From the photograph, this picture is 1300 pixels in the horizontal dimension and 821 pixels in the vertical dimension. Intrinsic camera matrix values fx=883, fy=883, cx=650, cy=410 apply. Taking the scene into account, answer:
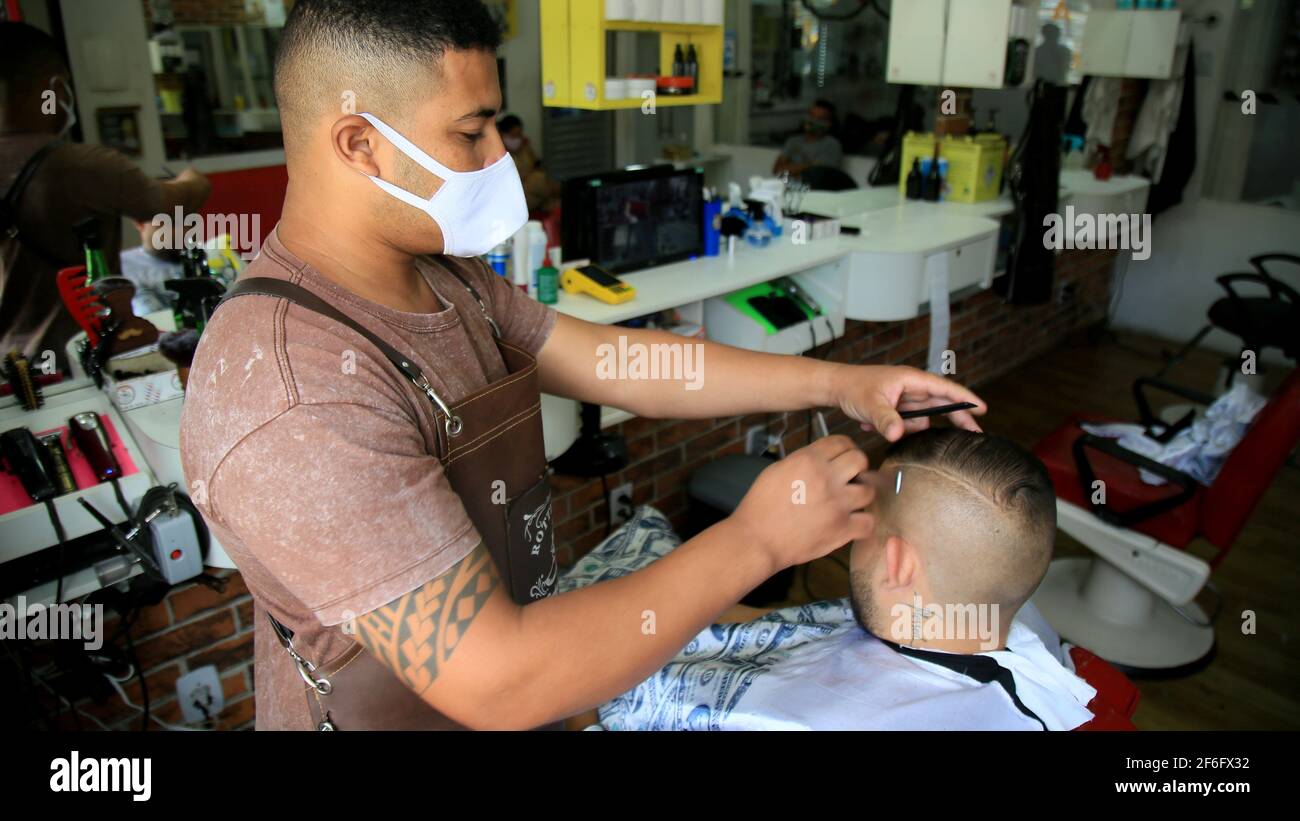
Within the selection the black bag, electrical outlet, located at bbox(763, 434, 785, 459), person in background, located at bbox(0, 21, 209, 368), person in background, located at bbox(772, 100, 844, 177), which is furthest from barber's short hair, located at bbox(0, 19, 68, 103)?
person in background, located at bbox(772, 100, 844, 177)

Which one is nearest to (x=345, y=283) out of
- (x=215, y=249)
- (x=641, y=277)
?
(x=215, y=249)

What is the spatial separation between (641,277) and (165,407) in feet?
4.35

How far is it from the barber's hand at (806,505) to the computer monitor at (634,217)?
160 centimetres

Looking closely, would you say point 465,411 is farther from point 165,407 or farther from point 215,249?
point 215,249

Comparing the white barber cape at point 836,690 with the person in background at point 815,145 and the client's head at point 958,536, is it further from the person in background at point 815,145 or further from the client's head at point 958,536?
the person in background at point 815,145

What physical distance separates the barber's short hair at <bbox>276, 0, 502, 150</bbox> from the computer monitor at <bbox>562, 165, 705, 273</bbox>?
1524 mm

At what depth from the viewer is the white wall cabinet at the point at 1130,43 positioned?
4.53 m

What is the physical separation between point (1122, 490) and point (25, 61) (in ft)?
9.51

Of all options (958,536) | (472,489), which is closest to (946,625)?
(958,536)

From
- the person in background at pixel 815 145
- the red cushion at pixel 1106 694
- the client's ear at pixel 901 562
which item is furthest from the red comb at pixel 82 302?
the person in background at pixel 815 145

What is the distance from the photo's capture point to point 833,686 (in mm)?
1393

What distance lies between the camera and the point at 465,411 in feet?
3.38

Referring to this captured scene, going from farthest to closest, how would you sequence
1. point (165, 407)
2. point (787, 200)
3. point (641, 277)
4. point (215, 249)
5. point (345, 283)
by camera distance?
1. point (787, 200)
2. point (641, 277)
3. point (215, 249)
4. point (165, 407)
5. point (345, 283)

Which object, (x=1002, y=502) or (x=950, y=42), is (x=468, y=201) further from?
(x=950, y=42)
